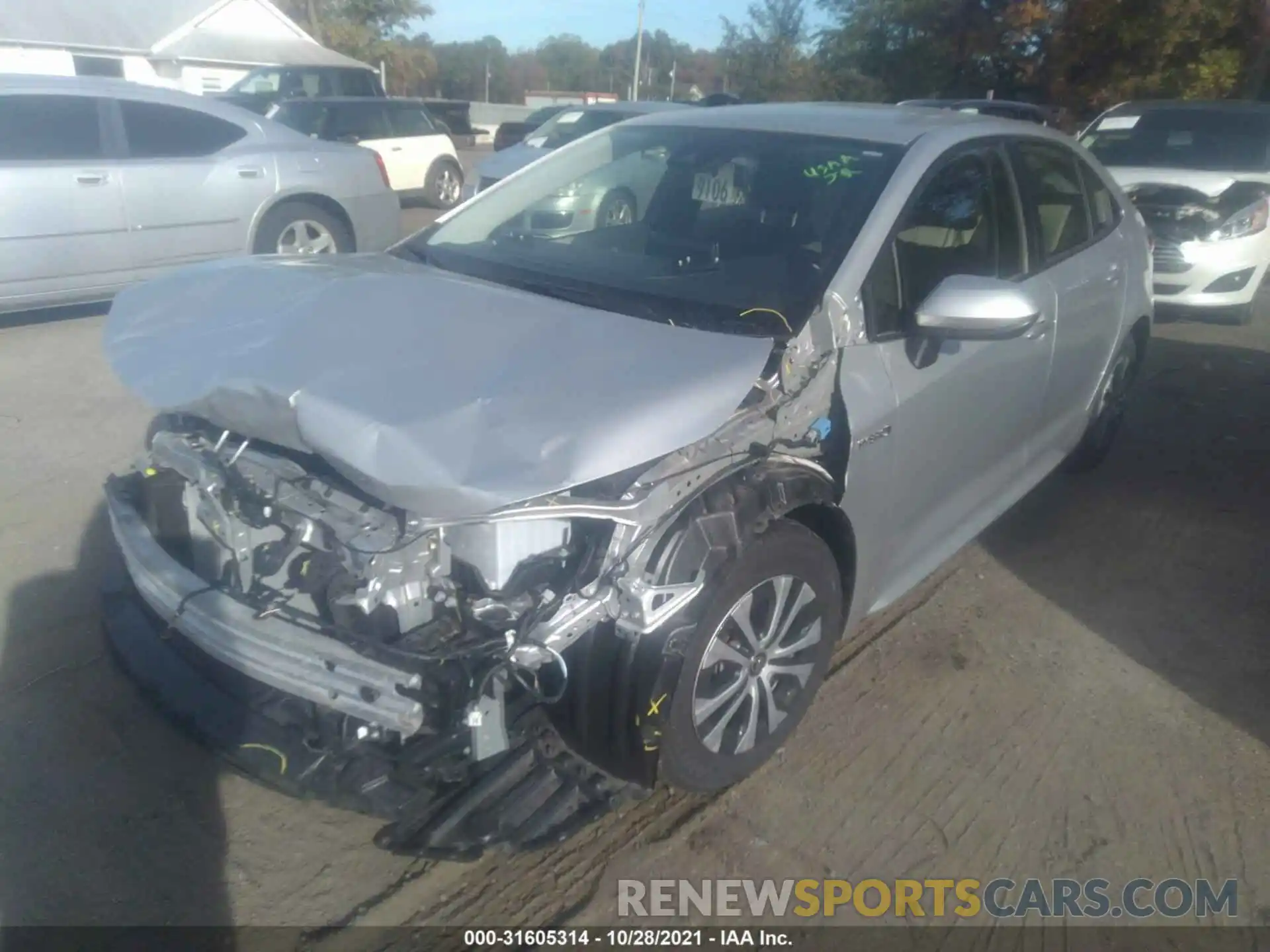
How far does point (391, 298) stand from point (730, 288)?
1034 millimetres

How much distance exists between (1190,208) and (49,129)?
897cm

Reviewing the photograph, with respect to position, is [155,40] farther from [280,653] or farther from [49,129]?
[280,653]

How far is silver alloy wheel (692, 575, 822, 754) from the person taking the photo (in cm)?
274

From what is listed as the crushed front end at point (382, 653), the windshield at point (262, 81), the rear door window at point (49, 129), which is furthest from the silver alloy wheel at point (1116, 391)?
the windshield at point (262, 81)

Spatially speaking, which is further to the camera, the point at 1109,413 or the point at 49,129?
the point at 49,129

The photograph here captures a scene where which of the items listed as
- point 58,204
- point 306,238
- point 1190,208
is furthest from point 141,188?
Result: point 1190,208

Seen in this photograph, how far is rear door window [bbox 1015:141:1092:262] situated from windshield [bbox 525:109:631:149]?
6823 millimetres

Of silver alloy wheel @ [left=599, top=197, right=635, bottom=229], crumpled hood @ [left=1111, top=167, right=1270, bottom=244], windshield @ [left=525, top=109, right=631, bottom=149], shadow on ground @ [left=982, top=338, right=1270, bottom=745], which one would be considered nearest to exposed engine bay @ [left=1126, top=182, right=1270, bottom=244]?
crumpled hood @ [left=1111, top=167, right=1270, bottom=244]

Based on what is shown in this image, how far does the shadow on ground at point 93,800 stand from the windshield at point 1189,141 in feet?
29.5

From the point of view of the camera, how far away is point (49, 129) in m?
7.09

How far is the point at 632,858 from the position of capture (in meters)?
2.75

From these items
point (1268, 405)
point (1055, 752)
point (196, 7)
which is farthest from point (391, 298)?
point (196, 7)

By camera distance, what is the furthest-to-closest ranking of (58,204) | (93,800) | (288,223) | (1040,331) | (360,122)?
(360,122)
(288,223)
(58,204)
(1040,331)
(93,800)

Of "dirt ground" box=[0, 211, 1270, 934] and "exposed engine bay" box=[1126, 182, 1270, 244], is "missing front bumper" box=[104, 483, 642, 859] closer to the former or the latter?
"dirt ground" box=[0, 211, 1270, 934]
